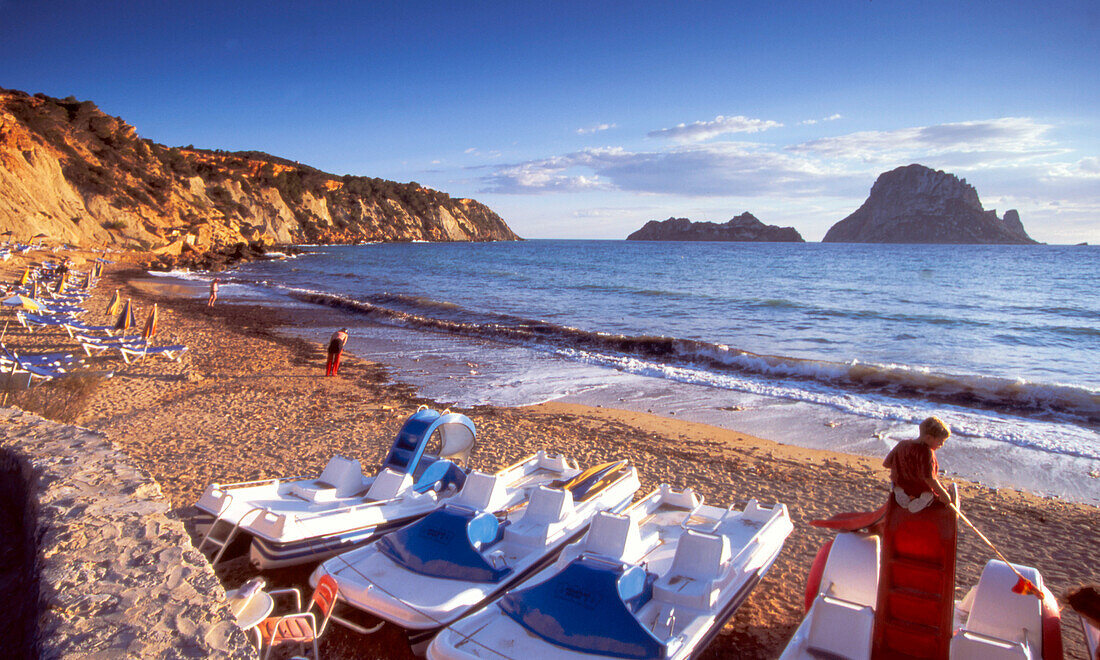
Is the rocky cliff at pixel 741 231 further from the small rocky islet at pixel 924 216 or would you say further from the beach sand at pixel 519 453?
the beach sand at pixel 519 453

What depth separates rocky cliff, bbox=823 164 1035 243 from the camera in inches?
5025

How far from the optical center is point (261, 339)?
18078 mm

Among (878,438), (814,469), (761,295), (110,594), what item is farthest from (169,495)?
(761,295)

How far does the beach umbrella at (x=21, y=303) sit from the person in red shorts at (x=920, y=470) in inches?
760

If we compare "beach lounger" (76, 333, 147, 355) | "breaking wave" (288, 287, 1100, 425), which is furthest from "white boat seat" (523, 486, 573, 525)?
"beach lounger" (76, 333, 147, 355)

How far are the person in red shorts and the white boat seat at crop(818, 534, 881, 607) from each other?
0.59 metres

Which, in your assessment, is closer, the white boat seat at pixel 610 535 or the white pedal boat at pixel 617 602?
the white pedal boat at pixel 617 602

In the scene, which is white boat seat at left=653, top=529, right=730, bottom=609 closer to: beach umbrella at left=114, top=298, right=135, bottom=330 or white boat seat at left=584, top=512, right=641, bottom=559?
white boat seat at left=584, top=512, right=641, bottom=559

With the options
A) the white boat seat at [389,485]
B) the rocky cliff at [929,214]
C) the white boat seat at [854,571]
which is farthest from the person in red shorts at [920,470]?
the rocky cliff at [929,214]

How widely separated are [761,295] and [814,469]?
1083 inches

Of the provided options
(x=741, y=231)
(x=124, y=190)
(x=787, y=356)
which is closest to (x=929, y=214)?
(x=741, y=231)

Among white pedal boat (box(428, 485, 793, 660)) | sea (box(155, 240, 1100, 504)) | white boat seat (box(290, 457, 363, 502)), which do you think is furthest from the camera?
sea (box(155, 240, 1100, 504))

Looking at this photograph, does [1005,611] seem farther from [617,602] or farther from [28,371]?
[28,371]

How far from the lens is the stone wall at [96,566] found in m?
2.86
